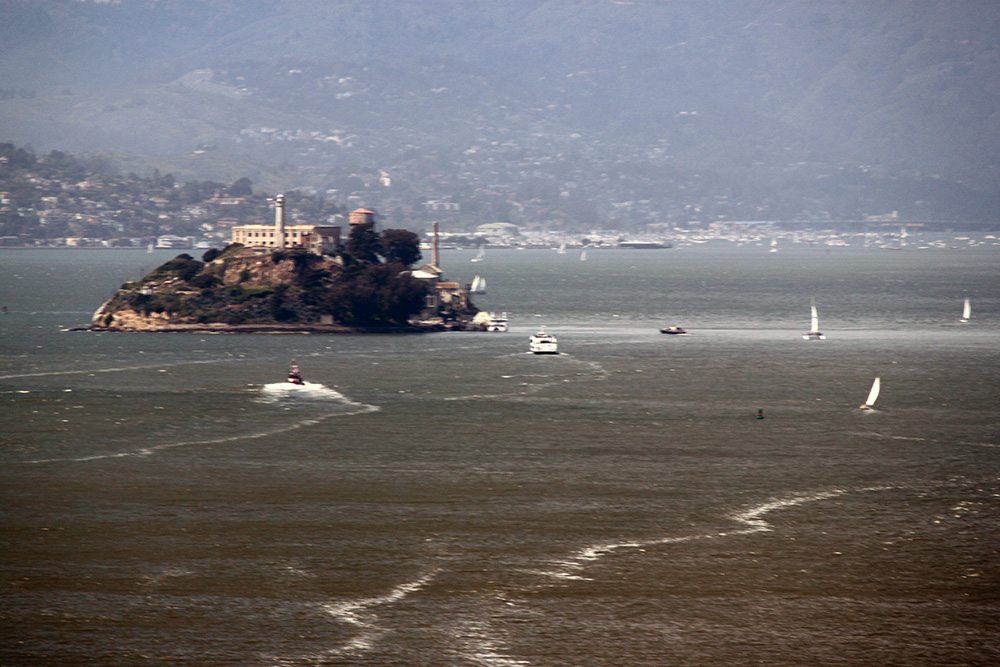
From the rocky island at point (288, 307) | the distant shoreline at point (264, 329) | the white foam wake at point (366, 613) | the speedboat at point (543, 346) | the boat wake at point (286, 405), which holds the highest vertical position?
the rocky island at point (288, 307)

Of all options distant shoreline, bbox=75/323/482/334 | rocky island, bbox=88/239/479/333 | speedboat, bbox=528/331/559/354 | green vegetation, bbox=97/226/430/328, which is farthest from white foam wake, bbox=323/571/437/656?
green vegetation, bbox=97/226/430/328

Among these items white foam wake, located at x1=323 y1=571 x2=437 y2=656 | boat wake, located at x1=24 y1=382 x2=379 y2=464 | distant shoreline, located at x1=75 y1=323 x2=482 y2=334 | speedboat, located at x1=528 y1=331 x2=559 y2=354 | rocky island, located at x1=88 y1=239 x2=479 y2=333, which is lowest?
white foam wake, located at x1=323 y1=571 x2=437 y2=656

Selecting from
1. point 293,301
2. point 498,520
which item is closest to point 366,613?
point 498,520

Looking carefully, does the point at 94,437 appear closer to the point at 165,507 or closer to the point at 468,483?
the point at 165,507

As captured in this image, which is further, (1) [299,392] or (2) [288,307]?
(2) [288,307]

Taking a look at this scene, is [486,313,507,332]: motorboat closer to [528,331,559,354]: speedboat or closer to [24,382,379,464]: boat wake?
[528,331,559,354]: speedboat

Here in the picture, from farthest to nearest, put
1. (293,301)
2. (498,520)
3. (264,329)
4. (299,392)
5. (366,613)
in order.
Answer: (293,301) → (264,329) → (299,392) → (498,520) → (366,613)

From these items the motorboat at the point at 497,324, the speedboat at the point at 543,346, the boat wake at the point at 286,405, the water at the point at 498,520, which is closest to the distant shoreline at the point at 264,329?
the motorboat at the point at 497,324

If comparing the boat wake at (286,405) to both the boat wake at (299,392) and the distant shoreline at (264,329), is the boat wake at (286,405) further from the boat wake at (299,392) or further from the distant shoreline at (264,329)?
the distant shoreline at (264,329)

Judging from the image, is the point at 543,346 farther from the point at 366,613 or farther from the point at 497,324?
the point at 366,613
